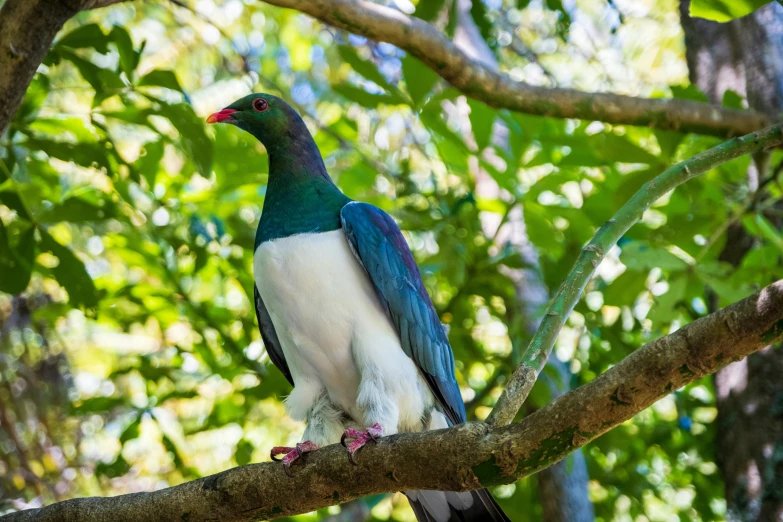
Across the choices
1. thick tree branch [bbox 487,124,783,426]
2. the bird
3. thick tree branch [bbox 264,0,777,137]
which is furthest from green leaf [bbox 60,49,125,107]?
thick tree branch [bbox 487,124,783,426]

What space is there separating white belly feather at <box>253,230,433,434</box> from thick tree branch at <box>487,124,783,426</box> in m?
1.16

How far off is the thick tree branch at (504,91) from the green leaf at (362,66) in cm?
55

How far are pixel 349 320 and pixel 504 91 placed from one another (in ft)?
3.87

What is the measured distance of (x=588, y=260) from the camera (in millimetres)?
2496

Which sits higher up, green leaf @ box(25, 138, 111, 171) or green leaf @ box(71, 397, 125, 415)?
green leaf @ box(25, 138, 111, 171)

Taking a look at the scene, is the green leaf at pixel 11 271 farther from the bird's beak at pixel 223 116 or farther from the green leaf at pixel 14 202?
the bird's beak at pixel 223 116

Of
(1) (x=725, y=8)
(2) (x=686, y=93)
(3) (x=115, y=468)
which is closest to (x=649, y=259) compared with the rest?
(2) (x=686, y=93)

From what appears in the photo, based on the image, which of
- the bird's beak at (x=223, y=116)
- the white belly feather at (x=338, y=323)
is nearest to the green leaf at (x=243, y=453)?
the white belly feather at (x=338, y=323)

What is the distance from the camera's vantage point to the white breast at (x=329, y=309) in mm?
3512

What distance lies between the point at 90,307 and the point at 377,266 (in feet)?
4.26

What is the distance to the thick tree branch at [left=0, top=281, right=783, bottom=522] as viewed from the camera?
1.92 metres

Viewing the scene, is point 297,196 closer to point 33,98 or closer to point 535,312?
point 33,98

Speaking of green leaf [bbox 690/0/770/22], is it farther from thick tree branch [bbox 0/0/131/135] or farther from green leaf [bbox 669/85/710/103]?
thick tree branch [bbox 0/0/131/135]

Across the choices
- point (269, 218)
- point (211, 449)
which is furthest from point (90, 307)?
point (211, 449)
